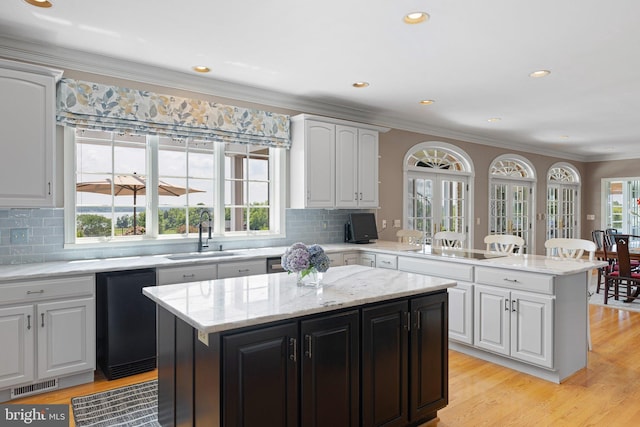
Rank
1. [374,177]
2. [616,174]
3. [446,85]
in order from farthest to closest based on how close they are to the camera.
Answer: [616,174] → [374,177] → [446,85]

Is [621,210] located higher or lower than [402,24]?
lower

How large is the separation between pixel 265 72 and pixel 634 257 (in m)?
5.47

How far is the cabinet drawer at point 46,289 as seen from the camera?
9.30 feet

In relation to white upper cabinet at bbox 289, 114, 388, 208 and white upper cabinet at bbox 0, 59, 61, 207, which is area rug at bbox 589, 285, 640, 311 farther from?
white upper cabinet at bbox 0, 59, 61, 207

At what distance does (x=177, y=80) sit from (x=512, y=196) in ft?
Result: 21.7

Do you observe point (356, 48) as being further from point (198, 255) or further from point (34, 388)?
point (34, 388)

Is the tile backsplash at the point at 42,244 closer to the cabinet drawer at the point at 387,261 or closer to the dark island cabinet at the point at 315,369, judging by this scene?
the dark island cabinet at the point at 315,369

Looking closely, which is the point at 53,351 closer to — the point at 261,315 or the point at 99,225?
the point at 99,225

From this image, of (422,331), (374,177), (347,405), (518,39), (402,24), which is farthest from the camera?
(374,177)

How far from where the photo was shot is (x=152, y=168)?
13.3 ft

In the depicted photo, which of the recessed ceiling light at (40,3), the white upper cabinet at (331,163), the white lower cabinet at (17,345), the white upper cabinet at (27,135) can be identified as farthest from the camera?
the white upper cabinet at (331,163)

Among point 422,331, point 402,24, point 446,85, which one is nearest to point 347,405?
point 422,331

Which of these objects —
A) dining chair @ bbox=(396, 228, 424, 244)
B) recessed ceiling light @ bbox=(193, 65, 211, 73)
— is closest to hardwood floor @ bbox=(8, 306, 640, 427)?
dining chair @ bbox=(396, 228, 424, 244)

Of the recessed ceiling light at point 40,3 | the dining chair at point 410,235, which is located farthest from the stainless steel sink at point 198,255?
the dining chair at point 410,235
